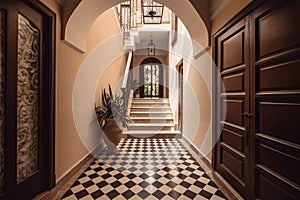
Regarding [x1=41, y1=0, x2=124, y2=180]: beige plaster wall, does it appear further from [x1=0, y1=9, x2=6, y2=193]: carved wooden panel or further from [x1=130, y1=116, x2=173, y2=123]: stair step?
[x1=130, y1=116, x2=173, y2=123]: stair step

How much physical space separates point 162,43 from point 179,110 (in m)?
4.23

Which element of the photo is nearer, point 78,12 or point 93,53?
point 78,12

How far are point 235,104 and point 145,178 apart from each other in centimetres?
150

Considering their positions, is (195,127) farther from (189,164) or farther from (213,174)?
(213,174)

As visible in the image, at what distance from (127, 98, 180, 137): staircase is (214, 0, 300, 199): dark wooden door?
2828 millimetres

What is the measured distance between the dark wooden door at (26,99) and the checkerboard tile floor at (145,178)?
490 mm

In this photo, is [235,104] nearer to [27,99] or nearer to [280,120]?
[280,120]

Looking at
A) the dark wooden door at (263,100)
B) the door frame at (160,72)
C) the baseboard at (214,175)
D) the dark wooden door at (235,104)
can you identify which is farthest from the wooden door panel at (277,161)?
the door frame at (160,72)

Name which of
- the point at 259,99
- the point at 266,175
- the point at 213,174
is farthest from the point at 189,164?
the point at 259,99

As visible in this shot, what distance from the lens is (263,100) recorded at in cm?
157

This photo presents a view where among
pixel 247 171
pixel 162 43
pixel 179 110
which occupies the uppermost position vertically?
pixel 162 43

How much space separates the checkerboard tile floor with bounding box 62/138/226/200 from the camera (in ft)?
6.81

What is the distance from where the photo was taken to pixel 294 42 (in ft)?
4.08

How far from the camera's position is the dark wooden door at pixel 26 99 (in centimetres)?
151
